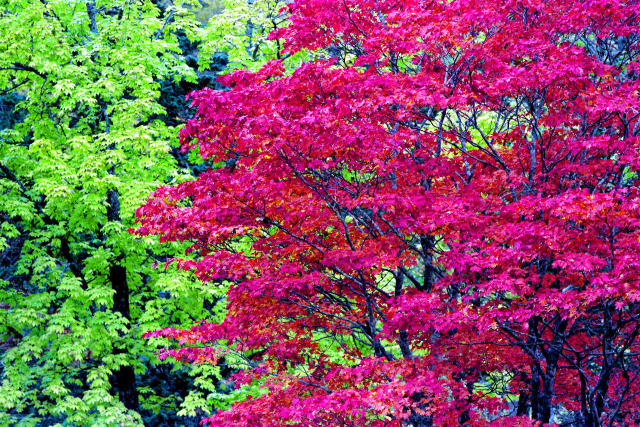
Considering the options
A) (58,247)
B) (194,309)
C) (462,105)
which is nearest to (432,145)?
(462,105)

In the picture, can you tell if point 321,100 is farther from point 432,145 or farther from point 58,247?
point 58,247

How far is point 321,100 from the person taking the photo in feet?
22.5

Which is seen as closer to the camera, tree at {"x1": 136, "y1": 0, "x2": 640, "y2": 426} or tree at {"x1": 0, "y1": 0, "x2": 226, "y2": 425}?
tree at {"x1": 136, "y1": 0, "x2": 640, "y2": 426}

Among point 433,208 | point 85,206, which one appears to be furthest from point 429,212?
point 85,206

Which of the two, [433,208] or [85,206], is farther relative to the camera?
[85,206]

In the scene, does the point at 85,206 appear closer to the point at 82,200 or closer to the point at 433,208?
the point at 82,200

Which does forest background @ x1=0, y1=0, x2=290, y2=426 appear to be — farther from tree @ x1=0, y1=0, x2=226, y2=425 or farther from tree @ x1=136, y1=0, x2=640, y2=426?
tree @ x1=136, y1=0, x2=640, y2=426

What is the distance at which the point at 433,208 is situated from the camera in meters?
6.03

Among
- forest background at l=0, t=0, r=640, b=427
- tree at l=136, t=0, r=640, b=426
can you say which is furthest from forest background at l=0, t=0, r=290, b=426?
tree at l=136, t=0, r=640, b=426

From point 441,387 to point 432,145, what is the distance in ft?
12.4

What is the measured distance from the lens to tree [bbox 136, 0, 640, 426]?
5.61 metres

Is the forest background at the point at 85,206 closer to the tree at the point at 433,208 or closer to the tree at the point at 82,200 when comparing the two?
the tree at the point at 82,200

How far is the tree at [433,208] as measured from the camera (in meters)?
5.61

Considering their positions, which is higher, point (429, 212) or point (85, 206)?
point (85, 206)
